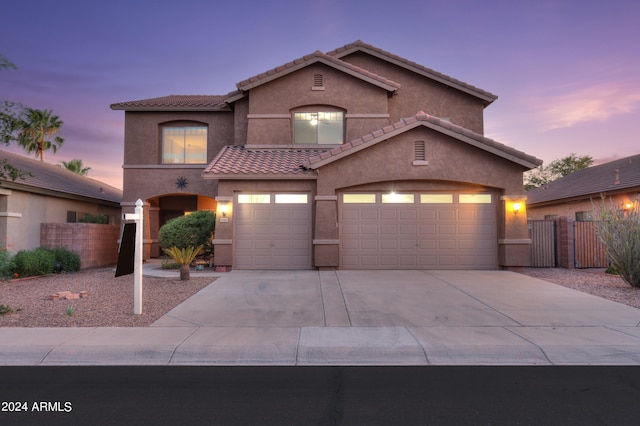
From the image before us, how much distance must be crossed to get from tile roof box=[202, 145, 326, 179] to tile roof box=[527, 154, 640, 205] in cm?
1388

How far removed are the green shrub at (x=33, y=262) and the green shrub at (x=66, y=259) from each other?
41 centimetres

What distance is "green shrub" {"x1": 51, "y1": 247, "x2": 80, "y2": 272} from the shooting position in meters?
14.4

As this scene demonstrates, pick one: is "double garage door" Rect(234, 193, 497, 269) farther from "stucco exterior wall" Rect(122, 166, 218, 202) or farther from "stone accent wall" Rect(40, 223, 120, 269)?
"stone accent wall" Rect(40, 223, 120, 269)

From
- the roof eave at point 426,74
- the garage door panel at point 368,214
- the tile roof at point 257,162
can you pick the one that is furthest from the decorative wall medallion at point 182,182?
the roof eave at point 426,74

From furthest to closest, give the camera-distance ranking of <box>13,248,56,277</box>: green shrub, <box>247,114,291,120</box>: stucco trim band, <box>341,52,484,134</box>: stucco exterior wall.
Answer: <box>341,52,484,134</box>: stucco exterior wall < <box>247,114,291,120</box>: stucco trim band < <box>13,248,56,277</box>: green shrub

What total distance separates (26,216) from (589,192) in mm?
24993

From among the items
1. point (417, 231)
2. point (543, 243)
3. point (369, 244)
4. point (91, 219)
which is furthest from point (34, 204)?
point (543, 243)

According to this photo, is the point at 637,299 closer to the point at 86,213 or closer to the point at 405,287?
the point at 405,287

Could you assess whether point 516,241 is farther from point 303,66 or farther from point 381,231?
point 303,66

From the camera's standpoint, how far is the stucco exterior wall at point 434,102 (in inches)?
698

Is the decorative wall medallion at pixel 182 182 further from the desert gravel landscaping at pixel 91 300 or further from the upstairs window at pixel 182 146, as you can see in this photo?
the desert gravel landscaping at pixel 91 300

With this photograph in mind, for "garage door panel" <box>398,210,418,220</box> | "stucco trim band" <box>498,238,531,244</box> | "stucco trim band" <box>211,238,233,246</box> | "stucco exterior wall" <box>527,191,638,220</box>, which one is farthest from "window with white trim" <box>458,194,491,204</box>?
"stucco trim band" <box>211,238,233,246</box>

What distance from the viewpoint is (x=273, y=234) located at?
1397 centimetres
